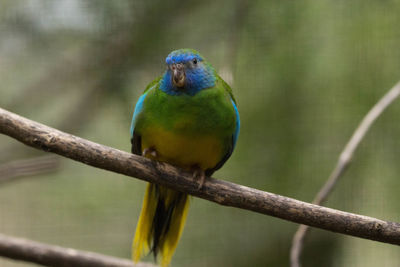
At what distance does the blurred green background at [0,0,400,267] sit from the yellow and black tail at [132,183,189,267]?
60 centimetres

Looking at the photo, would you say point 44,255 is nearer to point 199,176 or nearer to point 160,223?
point 160,223

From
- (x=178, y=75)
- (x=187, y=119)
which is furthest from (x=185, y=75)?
(x=187, y=119)

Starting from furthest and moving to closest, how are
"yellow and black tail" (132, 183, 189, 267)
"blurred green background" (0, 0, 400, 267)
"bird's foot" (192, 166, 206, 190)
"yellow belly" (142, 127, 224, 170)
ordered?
"blurred green background" (0, 0, 400, 267), "yellow and black tail" (132, 183, 189, 267), "yellow belly" (142, 127, 224, 170), "bird's foot" (192, 166, 206, 190)

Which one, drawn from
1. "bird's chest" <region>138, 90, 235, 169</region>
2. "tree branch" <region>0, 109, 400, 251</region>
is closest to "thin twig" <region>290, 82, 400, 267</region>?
"tree branch" <region>0, 109, 400, 251</region>

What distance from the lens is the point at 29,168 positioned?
198cm

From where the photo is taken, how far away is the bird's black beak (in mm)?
2266

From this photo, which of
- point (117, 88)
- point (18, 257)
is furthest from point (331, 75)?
point (18, 257)

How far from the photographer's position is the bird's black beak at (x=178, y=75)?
2.27 m

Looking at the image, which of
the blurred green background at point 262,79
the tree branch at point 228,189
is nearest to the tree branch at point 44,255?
the blurred green background at point 262,79

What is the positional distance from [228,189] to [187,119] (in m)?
0.40

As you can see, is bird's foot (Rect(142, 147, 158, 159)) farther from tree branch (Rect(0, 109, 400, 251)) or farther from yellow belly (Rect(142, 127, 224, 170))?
tree branch (Rect(0, 109, 400, 251))

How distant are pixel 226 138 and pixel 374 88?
43.0 inches

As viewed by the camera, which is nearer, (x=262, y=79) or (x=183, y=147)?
(x=183, y=147)

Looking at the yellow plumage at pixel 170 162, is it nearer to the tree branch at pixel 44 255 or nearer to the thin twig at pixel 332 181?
the tree branch at pixel 44 255
